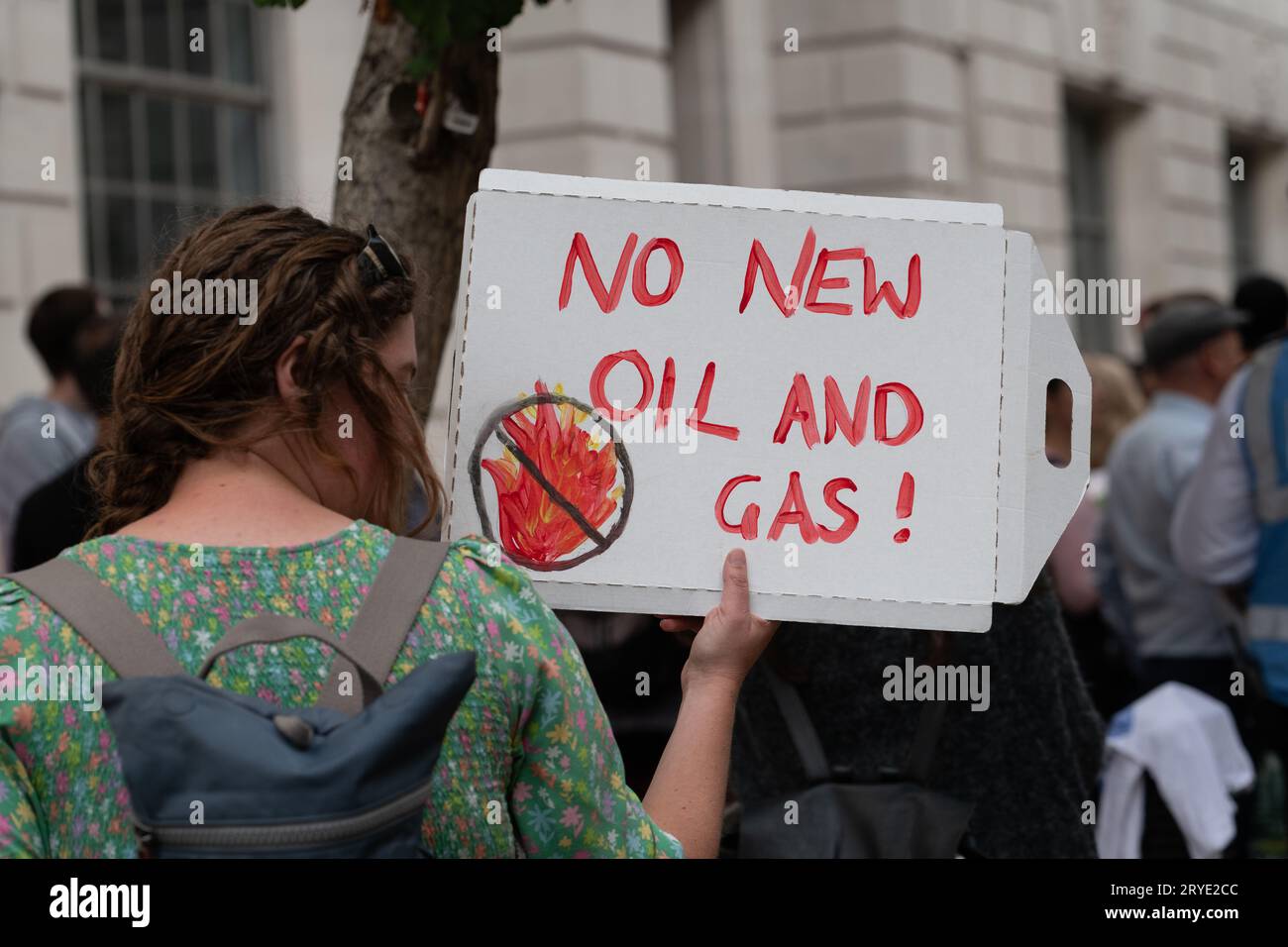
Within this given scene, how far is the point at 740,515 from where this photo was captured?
2188mm

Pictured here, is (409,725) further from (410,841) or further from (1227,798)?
(1227,798)

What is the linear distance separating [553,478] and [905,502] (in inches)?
17.1

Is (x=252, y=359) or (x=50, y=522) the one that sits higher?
(x=252, y=359)

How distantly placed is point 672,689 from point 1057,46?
1284 cm

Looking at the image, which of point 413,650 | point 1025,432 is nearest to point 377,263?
point 413,650

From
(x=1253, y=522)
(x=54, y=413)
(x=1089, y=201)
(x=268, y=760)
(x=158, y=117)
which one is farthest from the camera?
(x=1089, y=201)

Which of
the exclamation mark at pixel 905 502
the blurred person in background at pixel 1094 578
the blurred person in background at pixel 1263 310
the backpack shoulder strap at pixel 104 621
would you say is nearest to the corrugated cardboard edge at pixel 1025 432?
the exclamation mark at pixel 905 502

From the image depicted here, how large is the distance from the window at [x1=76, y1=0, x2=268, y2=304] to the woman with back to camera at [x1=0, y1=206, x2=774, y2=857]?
7.38 metres

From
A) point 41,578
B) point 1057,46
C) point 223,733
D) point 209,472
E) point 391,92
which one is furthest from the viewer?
point 1057,46

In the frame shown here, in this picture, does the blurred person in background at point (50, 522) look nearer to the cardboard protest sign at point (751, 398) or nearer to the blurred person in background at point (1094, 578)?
the cardboard protest sign at point (751, 398)

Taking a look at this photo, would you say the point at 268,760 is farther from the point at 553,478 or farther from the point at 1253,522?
the point at 1253,522

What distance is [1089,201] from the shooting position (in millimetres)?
17328

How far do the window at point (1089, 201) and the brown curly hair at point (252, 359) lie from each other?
607 inches
